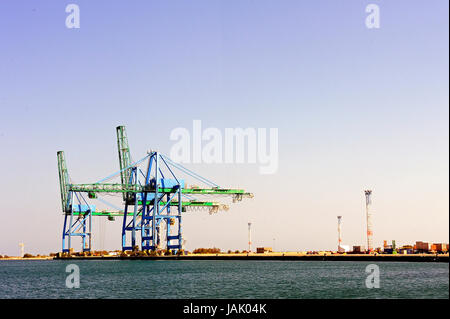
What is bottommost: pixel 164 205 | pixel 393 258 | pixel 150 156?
pixel 393 258

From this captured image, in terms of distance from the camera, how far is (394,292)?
142 feet

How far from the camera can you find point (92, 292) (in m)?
47.0

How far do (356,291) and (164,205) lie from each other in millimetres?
82714

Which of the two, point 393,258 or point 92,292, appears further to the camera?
point 393,258

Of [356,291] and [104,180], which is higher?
[104,180]
